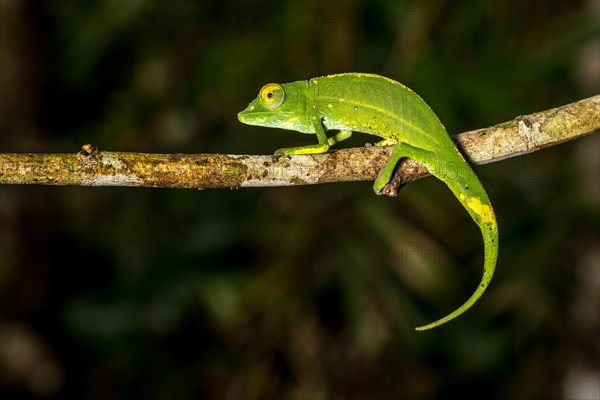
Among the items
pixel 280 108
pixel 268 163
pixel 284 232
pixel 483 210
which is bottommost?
pixel 483 210

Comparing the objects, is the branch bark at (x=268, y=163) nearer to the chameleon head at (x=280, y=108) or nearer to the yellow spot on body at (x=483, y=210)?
the yellow spot on body at (x=483, y=210)

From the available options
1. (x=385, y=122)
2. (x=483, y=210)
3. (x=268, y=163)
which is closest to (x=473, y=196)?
(x=483, y=210)

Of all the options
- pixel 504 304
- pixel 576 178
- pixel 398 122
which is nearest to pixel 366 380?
pixel 504 304

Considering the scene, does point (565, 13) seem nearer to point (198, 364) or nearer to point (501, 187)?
point (501, 187)

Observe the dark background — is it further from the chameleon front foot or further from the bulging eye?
the chameleon front foot

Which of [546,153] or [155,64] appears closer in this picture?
[546,153]

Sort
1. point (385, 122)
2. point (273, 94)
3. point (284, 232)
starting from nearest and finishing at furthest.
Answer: point (385, 122) → point (273, 94) → point (284, 232)

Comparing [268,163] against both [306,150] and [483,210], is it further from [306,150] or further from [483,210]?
[483,210]

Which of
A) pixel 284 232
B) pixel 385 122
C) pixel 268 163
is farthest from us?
pixel 284 232
